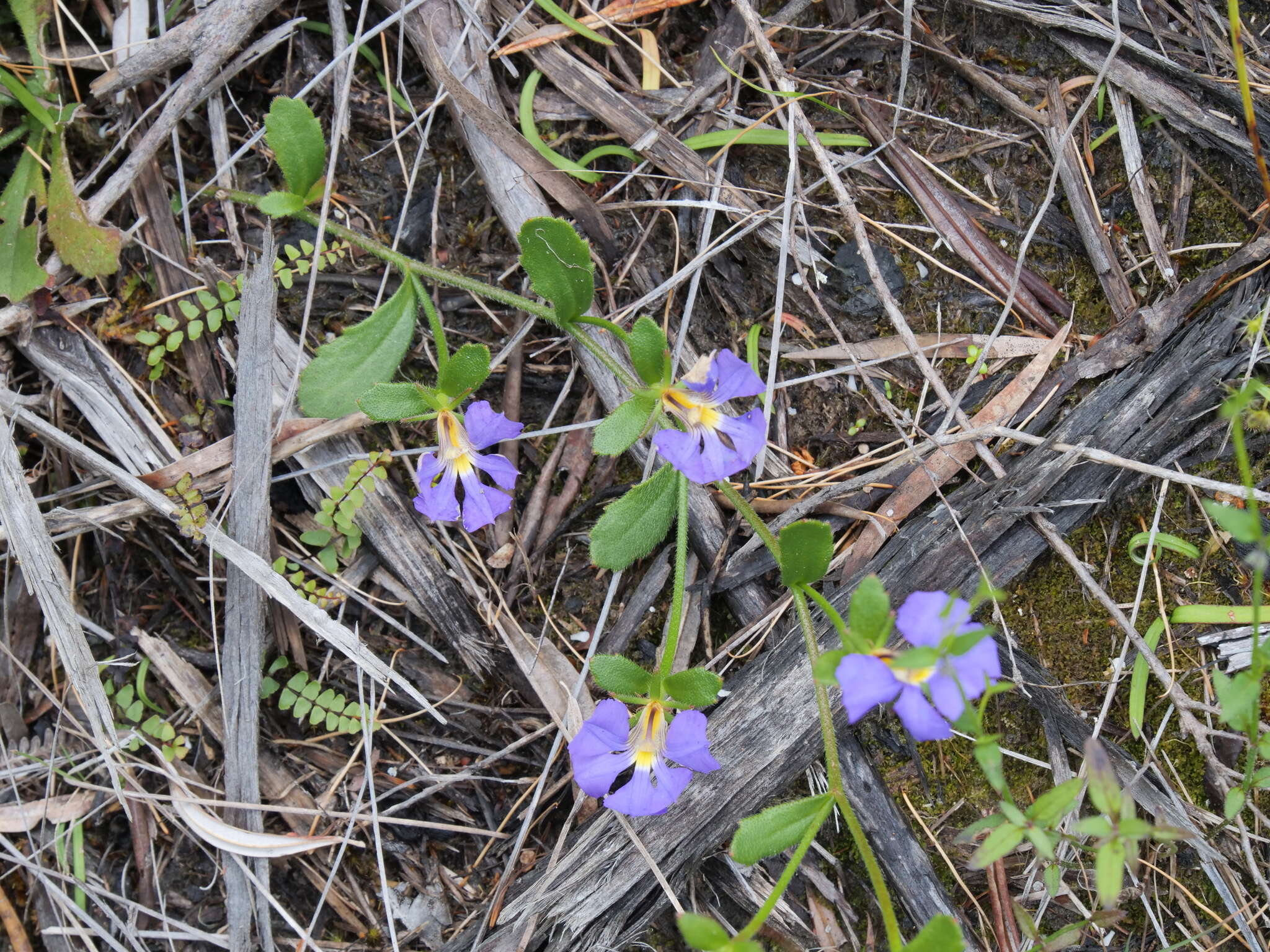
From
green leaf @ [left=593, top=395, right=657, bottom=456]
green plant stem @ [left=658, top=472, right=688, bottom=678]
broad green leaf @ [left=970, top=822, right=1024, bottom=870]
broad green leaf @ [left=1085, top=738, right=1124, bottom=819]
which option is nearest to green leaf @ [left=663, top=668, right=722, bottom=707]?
green plant stem @ [left=658, top=472, right=688, bottom=678]

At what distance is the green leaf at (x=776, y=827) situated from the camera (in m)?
2.12

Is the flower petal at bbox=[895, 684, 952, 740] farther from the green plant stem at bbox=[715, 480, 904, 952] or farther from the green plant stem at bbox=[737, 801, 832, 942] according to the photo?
the green plant stem at bbox=[737, 801, 832, 942]

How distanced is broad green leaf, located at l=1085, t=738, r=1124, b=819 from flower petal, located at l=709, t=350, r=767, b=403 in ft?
3.37

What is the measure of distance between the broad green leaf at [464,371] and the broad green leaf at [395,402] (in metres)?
0.06

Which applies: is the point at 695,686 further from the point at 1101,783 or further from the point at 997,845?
the point at 1101,783

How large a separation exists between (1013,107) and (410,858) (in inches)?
111

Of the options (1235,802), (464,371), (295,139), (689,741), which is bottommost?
(1235,802)

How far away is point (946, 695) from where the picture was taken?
1853mm

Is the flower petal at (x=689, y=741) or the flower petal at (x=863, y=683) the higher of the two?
the flower petal at (x=863, y=683)

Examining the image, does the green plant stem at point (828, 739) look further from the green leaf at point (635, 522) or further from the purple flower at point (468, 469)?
the purple flower at point (468, 469)

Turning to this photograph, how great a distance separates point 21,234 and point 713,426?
7.02 feet

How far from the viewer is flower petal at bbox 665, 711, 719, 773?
2.18 metres

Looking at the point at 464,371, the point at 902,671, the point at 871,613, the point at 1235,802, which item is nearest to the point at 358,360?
the point at 464,371

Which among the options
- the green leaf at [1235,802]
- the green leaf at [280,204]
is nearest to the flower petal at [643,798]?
the green leaf at [1235,802]
